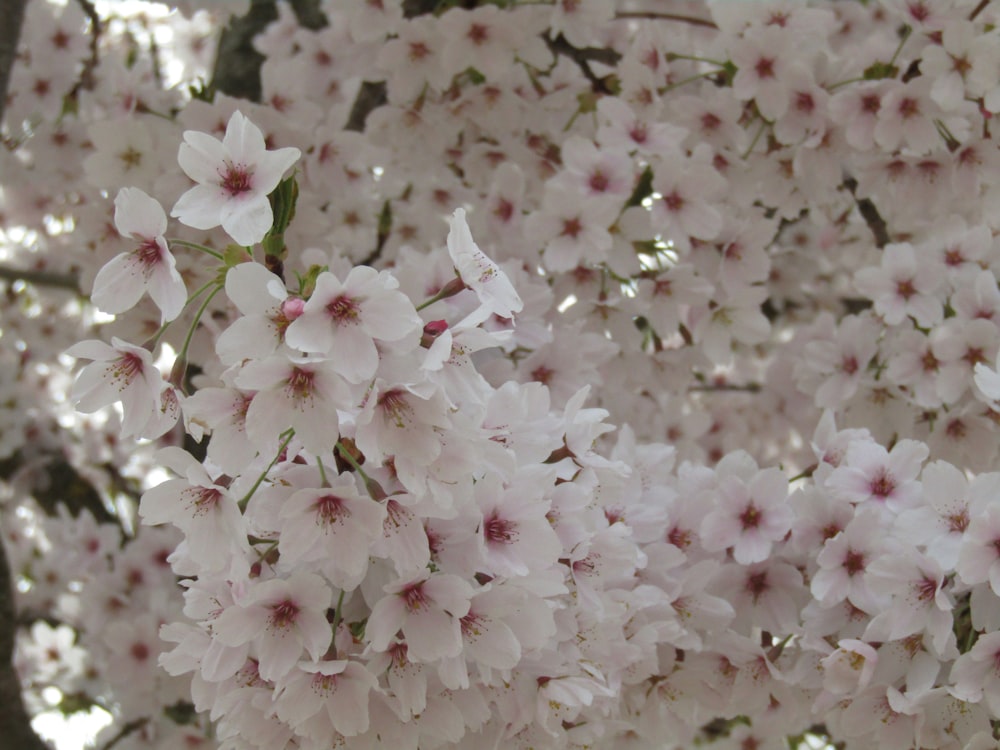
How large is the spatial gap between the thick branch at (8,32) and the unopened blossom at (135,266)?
1.63m

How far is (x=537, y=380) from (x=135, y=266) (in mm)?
1048

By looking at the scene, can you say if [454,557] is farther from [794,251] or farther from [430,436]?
[794,251]

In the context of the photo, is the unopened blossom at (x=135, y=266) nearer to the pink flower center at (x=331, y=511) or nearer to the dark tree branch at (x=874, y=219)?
the pink flower center at (x=331, y=511)

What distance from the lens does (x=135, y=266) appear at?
1367 millimetres

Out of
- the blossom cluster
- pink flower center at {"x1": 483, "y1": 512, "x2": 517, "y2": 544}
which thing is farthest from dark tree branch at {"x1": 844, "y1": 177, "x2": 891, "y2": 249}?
pink flower center at {"x1": 483, "y1": 512, "x2": 517, "y2": 544}

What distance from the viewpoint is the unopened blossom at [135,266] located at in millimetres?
1353

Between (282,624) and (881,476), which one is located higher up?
(282,624)

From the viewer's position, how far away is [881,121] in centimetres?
245

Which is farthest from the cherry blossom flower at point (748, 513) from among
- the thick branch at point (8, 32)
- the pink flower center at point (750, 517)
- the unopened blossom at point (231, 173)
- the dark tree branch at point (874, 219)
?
the thick branch at point (8, 32)

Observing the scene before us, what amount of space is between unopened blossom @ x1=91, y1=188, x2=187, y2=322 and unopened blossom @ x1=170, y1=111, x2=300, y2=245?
4cm

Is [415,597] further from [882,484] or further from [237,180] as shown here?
[882,484]

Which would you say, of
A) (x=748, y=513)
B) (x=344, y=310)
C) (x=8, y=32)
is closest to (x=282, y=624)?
(x=344, y=310)

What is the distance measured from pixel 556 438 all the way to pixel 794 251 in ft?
8.43

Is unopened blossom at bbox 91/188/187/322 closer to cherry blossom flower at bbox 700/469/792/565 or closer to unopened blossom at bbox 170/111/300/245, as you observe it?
unopened blossom at bbox 170/111/300/245
